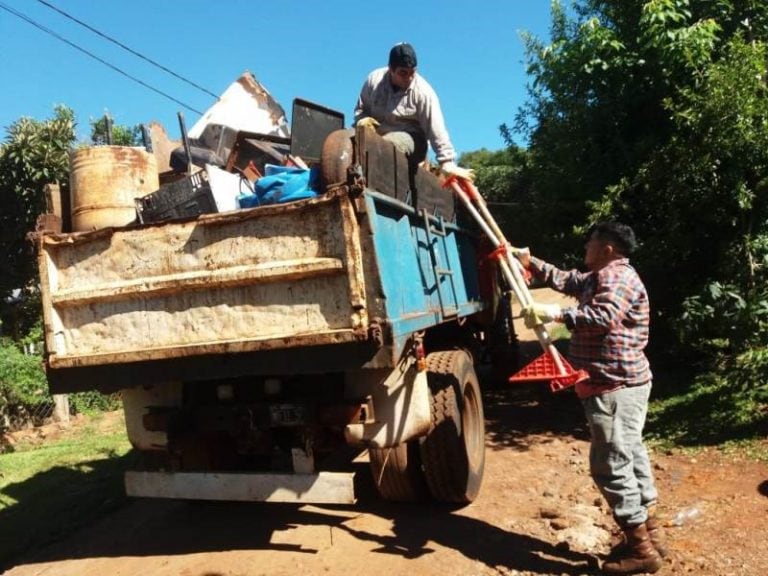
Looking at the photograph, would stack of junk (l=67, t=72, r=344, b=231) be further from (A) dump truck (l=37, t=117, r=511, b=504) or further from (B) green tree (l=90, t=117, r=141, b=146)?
(B) green tree (l=90, t=117, r=141, b=146)

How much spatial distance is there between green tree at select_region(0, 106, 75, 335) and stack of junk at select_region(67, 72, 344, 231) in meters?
4.73

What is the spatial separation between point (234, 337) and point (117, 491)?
2764 mm

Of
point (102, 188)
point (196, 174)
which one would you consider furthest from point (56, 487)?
point (196, 174)

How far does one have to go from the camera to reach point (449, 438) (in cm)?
387

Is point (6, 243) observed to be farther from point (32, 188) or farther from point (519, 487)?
point (519, 487)

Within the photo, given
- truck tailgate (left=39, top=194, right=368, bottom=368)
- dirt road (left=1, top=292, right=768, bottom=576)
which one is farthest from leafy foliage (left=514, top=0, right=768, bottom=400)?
truck tailgate (left=39, top=194, right=368, bottom=368)

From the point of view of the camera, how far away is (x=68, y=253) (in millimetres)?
3623

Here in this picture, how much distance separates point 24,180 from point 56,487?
567 centimetres

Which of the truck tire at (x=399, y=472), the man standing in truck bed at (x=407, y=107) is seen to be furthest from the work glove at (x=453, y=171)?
the truck tire at (x=399, y=472)

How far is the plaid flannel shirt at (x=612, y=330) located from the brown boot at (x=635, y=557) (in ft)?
2.36

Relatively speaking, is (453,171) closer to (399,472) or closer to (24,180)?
(399,472)

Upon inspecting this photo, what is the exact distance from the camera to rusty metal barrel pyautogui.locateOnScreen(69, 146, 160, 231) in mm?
4047

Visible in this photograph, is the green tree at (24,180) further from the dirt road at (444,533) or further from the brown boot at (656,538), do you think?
the brown boot at (656,538)

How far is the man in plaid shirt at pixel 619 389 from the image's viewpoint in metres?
3.19
